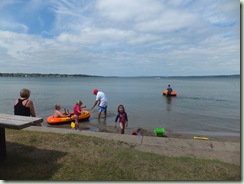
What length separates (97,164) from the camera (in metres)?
3.68

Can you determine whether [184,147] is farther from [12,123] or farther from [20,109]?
[20,109]

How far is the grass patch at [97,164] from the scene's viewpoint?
3312 mm

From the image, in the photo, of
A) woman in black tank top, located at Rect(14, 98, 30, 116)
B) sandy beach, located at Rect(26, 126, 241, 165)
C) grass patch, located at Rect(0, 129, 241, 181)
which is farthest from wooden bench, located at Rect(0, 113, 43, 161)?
sandy beach, located at Rect(26, 126, 241, 165)

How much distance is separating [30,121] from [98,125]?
8.78 m

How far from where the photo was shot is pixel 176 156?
434 cm

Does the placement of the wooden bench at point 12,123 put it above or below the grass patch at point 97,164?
above

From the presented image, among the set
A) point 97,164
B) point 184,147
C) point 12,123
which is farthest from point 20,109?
point 184,147

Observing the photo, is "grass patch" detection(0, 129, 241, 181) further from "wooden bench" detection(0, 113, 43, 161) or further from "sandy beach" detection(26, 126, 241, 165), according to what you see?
Result: "sandy beach" detection(26, 126, 241, 165)

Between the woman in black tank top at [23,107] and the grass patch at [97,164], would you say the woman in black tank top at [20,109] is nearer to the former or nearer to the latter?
the woman in black tank top at [23,107]

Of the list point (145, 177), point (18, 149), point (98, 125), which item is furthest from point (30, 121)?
point (98, 125)

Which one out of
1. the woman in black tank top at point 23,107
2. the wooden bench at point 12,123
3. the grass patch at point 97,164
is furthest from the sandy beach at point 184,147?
the wooden bench at point 12,123

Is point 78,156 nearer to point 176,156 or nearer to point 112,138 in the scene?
point 112,138

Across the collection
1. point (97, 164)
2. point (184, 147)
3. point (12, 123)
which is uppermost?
point (12, 123)

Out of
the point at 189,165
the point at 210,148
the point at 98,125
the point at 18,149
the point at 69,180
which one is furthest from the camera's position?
the point at 98,125
